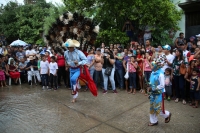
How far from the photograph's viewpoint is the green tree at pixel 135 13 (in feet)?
28.9

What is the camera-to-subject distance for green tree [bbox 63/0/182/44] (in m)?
8.82

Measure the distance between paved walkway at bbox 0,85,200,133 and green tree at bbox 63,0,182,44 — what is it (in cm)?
392

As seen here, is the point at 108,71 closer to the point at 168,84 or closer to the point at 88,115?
the point at 168,84

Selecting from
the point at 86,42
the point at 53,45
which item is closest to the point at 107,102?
the point at 86,42

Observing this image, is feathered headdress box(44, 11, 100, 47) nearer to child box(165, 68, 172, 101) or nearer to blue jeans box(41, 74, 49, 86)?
blue jeans box(41, 74, 49, 86)

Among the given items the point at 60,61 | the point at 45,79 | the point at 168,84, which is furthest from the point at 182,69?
the point at 45,79

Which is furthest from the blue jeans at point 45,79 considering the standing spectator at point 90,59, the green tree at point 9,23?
the green tree at point 9,23

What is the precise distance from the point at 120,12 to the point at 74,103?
5290 millimetres

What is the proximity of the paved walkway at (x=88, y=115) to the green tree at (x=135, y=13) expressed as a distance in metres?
3.92

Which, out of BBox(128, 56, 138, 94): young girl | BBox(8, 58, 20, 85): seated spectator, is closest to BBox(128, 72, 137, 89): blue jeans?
BBox(128, 56, 138, 94): young girl

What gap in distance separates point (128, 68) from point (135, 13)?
3355mm

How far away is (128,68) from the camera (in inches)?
285

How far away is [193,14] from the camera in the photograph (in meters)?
10.4

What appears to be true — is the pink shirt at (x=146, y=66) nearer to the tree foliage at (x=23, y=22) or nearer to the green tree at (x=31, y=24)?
the tree foliage at (x=23, y=22)
